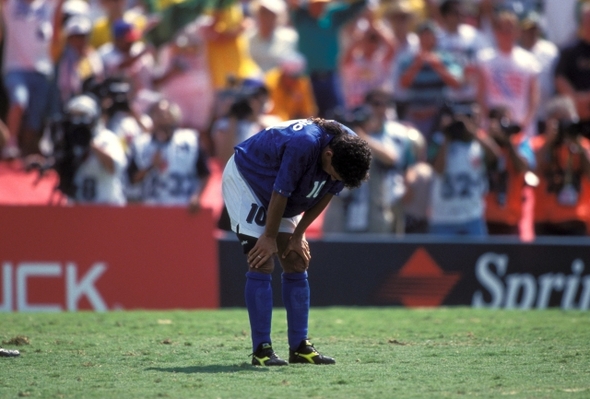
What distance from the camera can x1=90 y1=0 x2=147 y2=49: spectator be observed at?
14.8m

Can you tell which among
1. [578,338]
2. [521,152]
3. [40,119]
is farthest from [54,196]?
[578,338]

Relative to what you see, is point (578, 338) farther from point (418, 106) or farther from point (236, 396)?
point (418, 106)

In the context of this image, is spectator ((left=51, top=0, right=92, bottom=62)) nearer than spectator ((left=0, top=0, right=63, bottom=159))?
No

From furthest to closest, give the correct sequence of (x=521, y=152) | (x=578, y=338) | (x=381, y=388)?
(x=521, y=152) → (x=578, y=338) → (x=381, y=388)

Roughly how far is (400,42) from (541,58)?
2.18 metres

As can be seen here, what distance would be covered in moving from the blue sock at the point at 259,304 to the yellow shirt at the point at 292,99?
7.86 metres

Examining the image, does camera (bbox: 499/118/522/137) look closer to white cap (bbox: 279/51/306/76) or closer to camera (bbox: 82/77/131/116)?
white cap (bbox: 279/51/306/76)

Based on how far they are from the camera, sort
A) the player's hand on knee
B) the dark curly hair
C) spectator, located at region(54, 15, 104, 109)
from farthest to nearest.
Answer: spectator, located at region(54, 15, 104, 109)
the player's hand on knee
the dark curly hair

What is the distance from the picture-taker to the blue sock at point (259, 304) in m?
7.02

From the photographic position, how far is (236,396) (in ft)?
19.3

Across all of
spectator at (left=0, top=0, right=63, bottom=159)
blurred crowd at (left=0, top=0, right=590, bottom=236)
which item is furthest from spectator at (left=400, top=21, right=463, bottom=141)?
spectator at (left=0, top=0, right=63, bottom=159)

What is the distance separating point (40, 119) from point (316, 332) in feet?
20.7

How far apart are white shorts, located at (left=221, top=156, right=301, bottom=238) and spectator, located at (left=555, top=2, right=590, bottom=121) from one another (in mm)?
8806

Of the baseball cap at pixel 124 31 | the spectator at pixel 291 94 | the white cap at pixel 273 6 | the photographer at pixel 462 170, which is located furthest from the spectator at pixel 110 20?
the photographer at pixel 462 170
